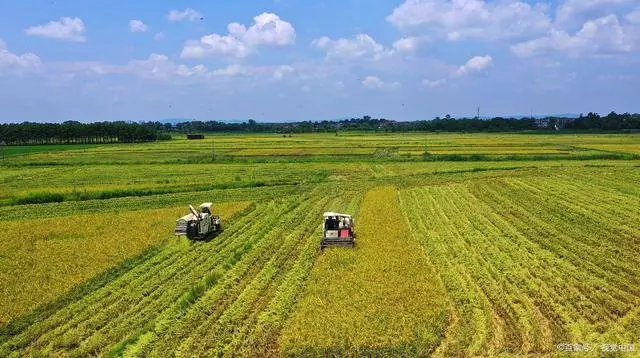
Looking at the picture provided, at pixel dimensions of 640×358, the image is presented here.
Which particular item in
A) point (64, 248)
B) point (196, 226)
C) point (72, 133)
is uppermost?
point (72, 133)

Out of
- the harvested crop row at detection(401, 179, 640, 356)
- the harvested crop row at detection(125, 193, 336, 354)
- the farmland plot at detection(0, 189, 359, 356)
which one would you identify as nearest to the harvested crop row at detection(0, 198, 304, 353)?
the farmland plot at detection(0, 189, 359, 356)

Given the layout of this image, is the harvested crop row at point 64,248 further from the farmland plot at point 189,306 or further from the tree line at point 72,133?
the tree line at point 72,133

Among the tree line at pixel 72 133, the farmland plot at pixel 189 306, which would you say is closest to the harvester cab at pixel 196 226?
the farmland plot at pixel 189 306

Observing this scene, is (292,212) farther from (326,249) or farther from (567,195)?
(567,195)

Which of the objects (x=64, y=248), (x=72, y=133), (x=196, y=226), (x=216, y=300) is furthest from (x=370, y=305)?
(x=72, y=133)

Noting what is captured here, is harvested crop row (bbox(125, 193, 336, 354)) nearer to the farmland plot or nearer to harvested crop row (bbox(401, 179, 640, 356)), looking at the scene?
the farmland plot

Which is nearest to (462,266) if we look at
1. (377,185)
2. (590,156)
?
(377,185)

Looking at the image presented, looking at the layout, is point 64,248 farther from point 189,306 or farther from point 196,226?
point 189,306
